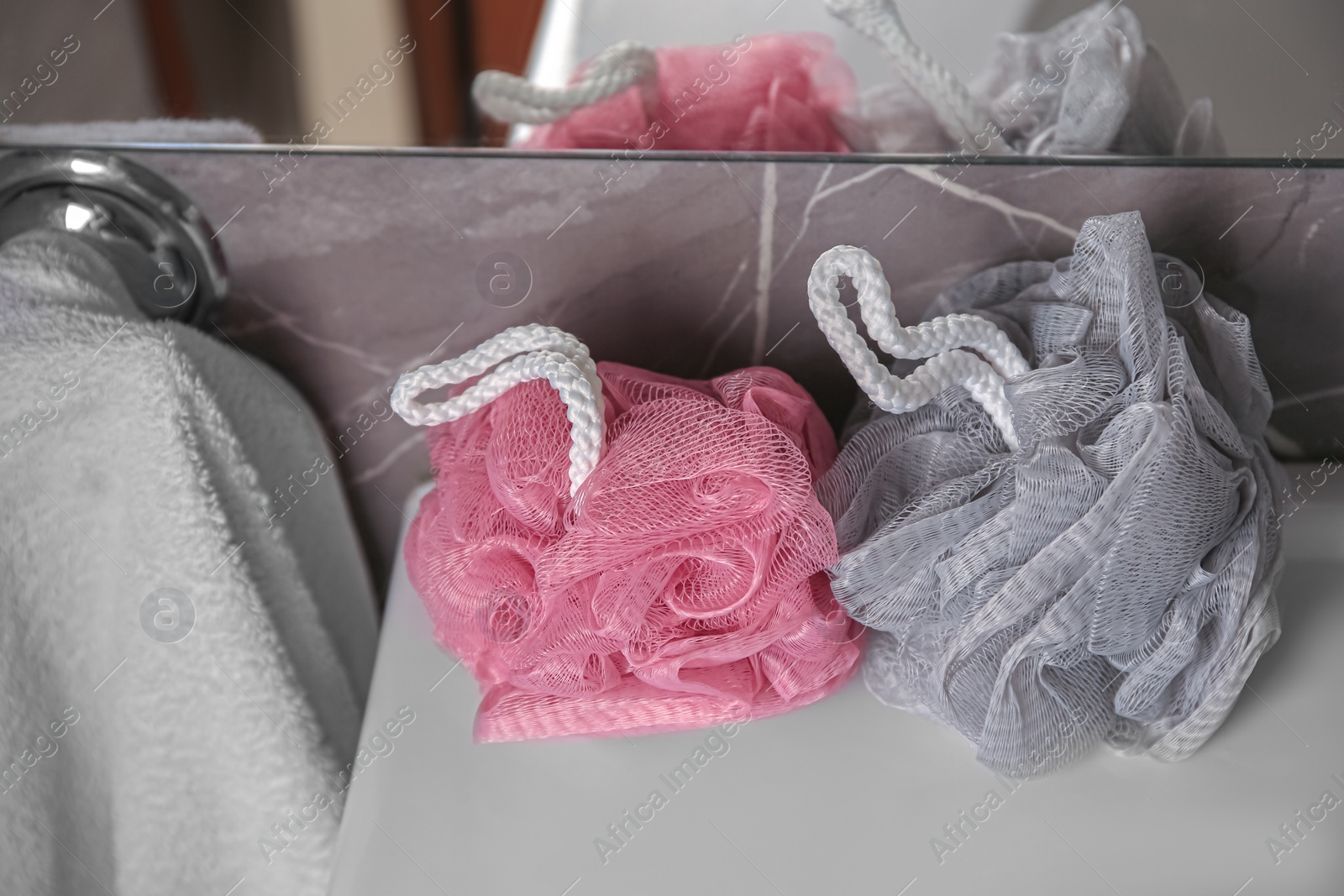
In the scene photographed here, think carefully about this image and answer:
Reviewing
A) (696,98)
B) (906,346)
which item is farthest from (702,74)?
(906,346)

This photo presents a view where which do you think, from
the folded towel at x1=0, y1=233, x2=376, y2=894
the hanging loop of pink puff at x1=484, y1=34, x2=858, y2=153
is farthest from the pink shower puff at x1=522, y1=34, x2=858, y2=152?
the folded towel at x1=0, y1=233, x2=376, y2=894

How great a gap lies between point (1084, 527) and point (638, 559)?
0.46ft

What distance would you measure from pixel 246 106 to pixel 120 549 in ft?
0.58

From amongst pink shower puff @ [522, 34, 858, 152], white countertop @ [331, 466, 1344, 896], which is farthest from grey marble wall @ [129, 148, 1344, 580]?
white countertop @ [331, 466, 1344, 896]

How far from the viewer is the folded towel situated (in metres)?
0.37

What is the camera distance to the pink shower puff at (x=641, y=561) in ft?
1.04

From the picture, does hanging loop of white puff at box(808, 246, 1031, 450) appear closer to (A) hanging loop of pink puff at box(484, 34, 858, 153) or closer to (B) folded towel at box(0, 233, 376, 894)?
(A) hanging loop of pink puff at box(484, 34, 858, 153)

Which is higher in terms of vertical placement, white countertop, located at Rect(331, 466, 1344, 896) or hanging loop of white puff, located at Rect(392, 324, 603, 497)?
hanging loop of white puff, located at Rect(392, 324, 603, 497)

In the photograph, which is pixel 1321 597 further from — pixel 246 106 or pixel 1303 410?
pixel 246 106

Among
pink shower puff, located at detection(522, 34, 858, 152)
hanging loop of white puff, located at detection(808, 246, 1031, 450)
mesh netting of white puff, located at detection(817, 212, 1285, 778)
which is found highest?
pink shower puff, located at detection(522, 34, 858, 152)

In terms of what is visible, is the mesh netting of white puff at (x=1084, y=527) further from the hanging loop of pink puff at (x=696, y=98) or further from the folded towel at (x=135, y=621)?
the folded towel at (x=135, y=621)

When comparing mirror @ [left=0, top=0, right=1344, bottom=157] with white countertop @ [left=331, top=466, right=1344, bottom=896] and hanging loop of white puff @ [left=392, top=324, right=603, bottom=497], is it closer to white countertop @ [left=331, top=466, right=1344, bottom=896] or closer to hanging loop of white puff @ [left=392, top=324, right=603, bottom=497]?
hanging loop of white puff @ [left=392, top=324, right=603, bottom=497]

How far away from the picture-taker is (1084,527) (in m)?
0.30

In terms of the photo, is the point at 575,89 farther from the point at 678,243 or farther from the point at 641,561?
the point at 641,561
